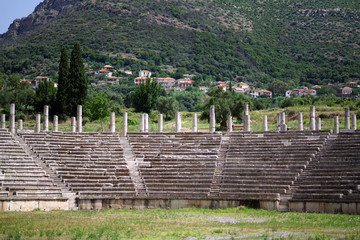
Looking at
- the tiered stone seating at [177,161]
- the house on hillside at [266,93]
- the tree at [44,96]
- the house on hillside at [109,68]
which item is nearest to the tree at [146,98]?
the tree at [44,96]

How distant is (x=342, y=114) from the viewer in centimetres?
7006

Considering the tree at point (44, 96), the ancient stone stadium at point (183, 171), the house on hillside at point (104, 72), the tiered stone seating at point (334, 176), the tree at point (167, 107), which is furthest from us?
the house on hillside at point (104, 72)

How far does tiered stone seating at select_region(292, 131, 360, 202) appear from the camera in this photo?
34.8 m

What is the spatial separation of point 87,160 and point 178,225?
48.4 ft

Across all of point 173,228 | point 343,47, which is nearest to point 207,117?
point 173,228

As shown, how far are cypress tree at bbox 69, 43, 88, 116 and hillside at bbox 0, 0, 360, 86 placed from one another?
6664 cm

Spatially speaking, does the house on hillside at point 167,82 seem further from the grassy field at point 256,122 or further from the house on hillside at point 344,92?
the grassy field at point 256,122

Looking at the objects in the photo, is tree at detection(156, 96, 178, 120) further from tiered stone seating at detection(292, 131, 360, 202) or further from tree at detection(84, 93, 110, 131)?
tiered stone seating at detection(292, 131, 360, 202)

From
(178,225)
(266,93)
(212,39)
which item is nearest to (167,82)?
(266,93)

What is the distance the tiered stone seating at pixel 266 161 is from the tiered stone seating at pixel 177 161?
4.50ft

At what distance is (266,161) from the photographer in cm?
4000

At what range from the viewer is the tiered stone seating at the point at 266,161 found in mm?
37312

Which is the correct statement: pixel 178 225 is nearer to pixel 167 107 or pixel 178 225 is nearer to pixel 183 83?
pixel 167 107

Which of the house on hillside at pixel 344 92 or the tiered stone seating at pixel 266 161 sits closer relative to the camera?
the tiered stone seating at pixel 266 161
